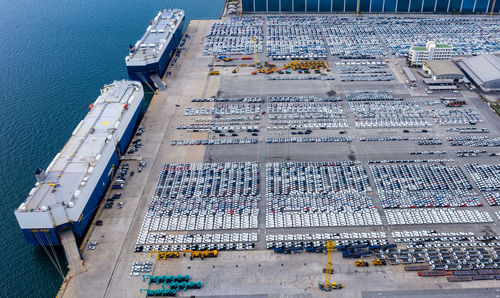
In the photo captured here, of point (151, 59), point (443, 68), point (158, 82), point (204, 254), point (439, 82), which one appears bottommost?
point (204, 254)

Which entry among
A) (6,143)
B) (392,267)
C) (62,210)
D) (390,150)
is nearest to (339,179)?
(390,150)

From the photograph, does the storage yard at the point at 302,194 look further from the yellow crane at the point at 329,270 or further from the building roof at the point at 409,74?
the building roof at the point at 409,74

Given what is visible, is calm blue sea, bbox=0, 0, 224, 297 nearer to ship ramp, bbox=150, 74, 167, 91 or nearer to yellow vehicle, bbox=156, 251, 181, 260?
ship ramp, bbox=150, 74, 167, 91

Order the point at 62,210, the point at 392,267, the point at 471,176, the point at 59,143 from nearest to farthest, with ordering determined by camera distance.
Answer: the point at 392,267
the point at 62,210
the point at 471,176
the point at 59,143

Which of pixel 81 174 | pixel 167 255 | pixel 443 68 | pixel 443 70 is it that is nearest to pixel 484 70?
pixel 443 68

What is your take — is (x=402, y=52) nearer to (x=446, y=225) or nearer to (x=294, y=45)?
(x=294, y=45)

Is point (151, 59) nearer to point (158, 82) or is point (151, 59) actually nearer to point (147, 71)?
point (147, 71)

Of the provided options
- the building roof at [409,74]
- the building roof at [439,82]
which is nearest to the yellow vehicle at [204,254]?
the building roof at [409,74]
